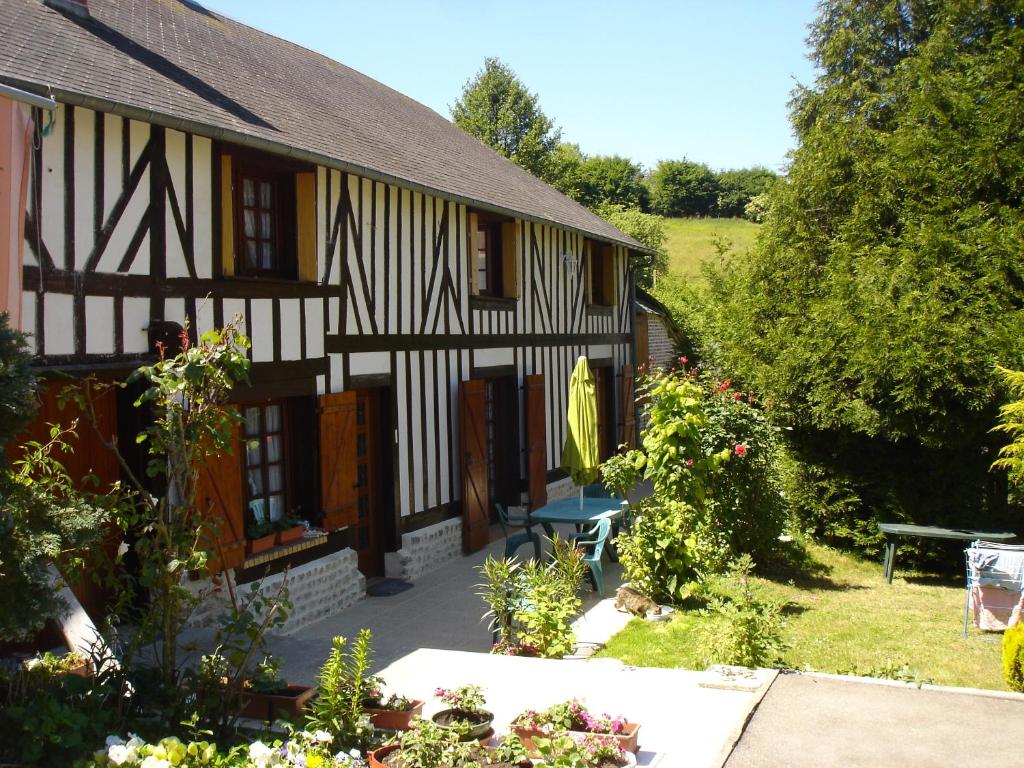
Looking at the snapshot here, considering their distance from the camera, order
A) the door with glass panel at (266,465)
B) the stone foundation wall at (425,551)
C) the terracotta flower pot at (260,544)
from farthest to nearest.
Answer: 1. the stone foundation wall at (425,551)
2. the door with glass panel at (266,465)
3. the terracotta flower pot at (260,544)

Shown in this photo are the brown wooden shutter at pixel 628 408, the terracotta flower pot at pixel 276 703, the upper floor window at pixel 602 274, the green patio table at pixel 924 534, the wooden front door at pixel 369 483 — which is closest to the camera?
the terracotta flower pot at pixel 276 703

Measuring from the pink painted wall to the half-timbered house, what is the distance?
0.81 ft

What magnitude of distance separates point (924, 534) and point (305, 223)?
6.64 m

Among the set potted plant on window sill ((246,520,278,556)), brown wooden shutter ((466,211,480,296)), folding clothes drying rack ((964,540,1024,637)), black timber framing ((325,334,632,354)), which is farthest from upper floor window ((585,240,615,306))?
potted plant on window sill ((246,520,278,556))

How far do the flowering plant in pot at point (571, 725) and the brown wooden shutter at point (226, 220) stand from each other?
3.89 meters

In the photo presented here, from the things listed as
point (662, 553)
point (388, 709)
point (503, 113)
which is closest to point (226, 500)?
point (388, 709)

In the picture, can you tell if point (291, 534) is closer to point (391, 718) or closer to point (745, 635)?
point (391, 718)

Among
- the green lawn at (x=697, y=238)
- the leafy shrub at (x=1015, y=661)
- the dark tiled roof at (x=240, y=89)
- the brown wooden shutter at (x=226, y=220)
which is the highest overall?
the green lawn at (x=697, y=238)

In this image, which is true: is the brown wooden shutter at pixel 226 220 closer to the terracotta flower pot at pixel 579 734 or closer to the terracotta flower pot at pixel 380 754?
the terracotta flower pot at pixel 380 754

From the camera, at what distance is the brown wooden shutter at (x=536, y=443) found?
11.6 meters

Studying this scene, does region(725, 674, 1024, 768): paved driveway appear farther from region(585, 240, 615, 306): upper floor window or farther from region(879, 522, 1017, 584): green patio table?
region(585, 240, 615, 306): upper floor window

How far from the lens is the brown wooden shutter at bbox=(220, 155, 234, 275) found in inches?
262

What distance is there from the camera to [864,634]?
751 cm

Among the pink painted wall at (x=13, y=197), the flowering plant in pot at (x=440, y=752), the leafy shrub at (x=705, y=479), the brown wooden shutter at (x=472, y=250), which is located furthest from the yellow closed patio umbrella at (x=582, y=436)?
the pink painted wall at (x=13, y=197)
